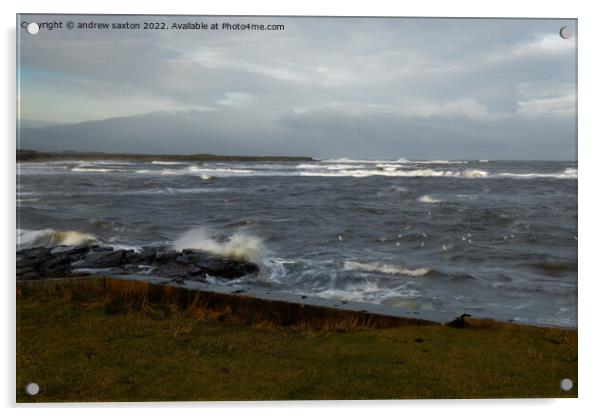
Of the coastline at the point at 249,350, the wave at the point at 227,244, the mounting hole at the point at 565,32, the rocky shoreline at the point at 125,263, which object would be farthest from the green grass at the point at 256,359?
the mounting hole at the point at 565,32

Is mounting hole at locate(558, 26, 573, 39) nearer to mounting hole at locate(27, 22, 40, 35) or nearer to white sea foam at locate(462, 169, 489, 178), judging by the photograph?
white sea foam at locate(462, 169, 489, 178)

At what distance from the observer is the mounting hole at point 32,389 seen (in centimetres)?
371

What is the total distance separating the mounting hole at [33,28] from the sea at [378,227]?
0.91 metres

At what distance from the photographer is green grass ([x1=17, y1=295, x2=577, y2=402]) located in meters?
3.67

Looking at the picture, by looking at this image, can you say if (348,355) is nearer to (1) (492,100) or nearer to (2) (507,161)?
(2) (507,161)

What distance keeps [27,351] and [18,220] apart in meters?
0.88

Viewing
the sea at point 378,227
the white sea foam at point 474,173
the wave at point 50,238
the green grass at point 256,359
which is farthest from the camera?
the white sea foam at point 474,173

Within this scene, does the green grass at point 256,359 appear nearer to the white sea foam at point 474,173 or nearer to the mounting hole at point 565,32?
the white sea foam at point 474,173

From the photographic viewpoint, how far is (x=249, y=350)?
3.79 metres

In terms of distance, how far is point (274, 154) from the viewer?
13.5 ft

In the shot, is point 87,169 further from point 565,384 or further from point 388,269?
point 565,384

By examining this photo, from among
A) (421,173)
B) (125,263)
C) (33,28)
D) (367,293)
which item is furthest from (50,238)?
(421,173)

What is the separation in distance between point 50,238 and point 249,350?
1.56 m

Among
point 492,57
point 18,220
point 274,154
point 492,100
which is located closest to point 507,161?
point 492,100
